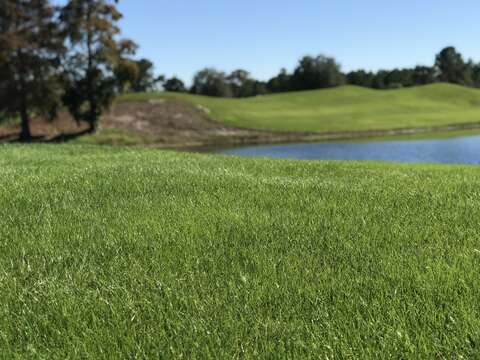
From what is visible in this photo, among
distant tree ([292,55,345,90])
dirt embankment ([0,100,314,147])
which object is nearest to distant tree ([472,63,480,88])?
distant tree ([292,55,345,90])

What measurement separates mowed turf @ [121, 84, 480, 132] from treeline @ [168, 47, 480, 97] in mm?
27395

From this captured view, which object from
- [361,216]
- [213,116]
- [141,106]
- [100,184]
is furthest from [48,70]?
[361,216]

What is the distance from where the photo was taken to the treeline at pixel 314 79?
477ft

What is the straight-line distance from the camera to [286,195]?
871cm

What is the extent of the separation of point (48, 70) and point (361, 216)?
47560mm

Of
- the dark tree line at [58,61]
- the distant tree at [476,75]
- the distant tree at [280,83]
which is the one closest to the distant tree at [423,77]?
the distant tree at [476,75]

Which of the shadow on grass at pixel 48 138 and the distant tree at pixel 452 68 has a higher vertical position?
the distant tree at pixel 452 68

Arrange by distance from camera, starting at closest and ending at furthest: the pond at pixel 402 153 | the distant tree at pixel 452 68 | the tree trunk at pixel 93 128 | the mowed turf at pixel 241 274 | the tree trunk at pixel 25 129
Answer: the mowed turf at pixel 241 274, the pond at pixel 402 153, the tree trunk at pixel 25 129, the tree trunk at pixel 93 128, the distant tree at pixel 452 68

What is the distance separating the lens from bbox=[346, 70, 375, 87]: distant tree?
157712mm

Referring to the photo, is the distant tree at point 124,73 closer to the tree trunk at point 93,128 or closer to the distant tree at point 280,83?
the tree trunk at point 93,128

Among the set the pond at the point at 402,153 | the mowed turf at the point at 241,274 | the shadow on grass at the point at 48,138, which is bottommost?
the pond at the point at 402,153

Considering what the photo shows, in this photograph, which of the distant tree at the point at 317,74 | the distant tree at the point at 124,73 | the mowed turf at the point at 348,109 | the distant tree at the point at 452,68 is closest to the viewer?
the distant tree at the point at 124,73

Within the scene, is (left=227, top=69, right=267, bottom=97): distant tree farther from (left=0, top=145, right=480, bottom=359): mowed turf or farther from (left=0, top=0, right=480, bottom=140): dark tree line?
(left=0, top=145, right=480, bottom=359): mowed turf

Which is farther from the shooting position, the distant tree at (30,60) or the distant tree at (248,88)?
the distant tree at (248,88)
